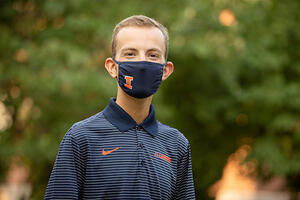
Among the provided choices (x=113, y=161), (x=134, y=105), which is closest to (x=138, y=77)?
(x=134, y=105)

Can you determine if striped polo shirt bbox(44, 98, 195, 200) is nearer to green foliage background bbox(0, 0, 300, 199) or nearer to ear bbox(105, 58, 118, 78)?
ear bbox(105, 58, 118, 78)

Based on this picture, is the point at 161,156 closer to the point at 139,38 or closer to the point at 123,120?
the point at 123,120

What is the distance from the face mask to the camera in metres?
3.00

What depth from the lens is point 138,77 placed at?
3008 mm

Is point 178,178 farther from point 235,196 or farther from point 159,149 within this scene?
point 235,196

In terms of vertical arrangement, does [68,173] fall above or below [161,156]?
below

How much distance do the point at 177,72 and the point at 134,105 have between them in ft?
40.4

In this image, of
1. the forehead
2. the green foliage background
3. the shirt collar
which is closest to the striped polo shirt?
the shirt collar

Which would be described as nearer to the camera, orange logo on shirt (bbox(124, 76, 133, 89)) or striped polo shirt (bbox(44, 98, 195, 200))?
striped polo shirt (bbox(44, 98, 195, 200))

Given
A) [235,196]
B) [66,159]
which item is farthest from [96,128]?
[235,196]

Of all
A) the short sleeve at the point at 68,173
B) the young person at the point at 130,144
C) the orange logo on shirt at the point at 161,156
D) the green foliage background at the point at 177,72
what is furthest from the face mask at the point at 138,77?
the green foliage background at the point at 177,72

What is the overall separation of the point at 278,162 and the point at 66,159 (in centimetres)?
1147

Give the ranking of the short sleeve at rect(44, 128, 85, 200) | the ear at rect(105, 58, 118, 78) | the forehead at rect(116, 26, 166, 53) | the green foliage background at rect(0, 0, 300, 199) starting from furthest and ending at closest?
1. the green foliage background at rect(0, 0, 300, 199)
2. the ear at rect(105, 58, 118, 78)
3. the forehead at rect(116, 26, 166, 53)
4. the short sleeve at rect(44, 128, 85, 200)

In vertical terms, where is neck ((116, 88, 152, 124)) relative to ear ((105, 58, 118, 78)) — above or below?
below
